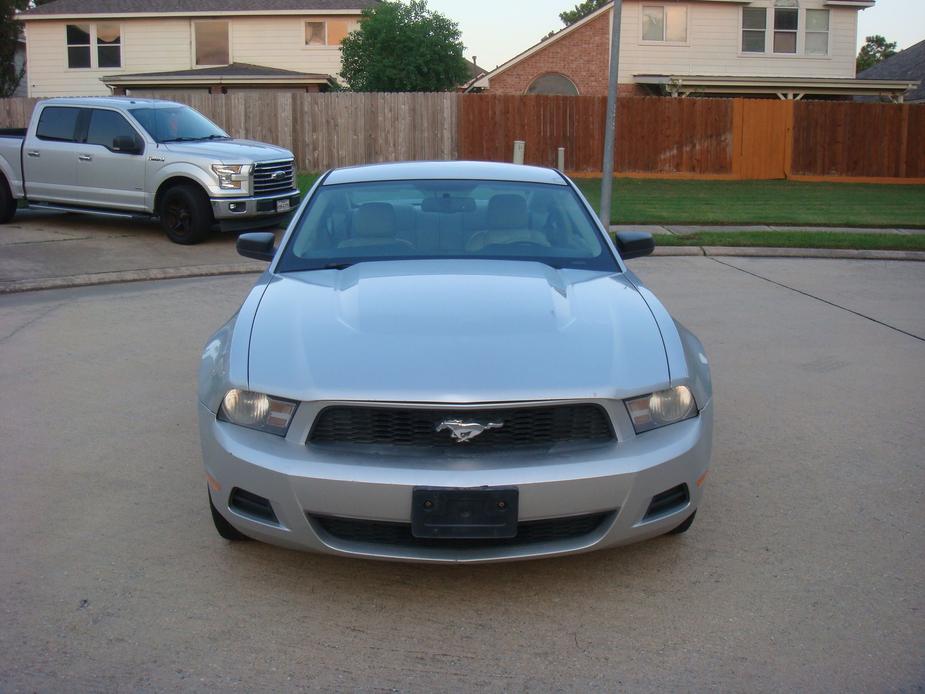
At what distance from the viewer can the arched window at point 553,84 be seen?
113 ft

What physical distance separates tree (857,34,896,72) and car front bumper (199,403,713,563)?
86.6 meters

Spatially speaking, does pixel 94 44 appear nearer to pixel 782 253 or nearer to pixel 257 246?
pixel 782 253

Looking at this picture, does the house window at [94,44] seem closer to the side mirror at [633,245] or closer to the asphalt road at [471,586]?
the asphalt road at [471,586]

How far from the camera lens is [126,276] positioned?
37.3 ft

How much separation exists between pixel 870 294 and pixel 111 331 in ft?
23.7

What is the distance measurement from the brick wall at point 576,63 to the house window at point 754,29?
3.97 metres

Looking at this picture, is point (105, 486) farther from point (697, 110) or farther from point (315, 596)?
point (697, 110)

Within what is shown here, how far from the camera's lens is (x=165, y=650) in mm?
3426

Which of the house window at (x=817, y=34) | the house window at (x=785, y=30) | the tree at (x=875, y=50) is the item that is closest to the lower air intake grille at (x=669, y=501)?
the house window at (x=785, y=30)

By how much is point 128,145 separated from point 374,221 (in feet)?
32.0

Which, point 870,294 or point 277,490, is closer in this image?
point 277,490

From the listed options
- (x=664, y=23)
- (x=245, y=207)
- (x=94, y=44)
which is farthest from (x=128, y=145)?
(x=94, y=44)

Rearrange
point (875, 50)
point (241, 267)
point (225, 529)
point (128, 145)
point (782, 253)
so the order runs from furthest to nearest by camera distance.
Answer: point (875, 50)
point (128, 145)
point (782, 253)
point (241, 267)
point (225, 529)

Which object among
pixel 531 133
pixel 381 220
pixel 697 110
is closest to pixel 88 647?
pixel 381 220
